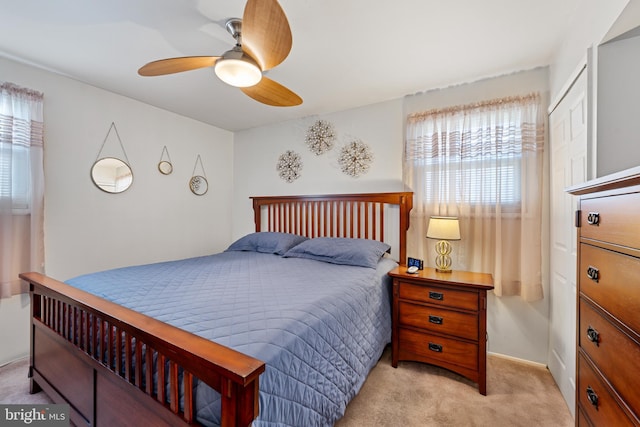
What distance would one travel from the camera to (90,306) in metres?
1.24

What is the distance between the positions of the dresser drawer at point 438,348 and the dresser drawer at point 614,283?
43.2 inches

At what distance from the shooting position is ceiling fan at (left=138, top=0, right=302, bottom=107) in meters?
1.31

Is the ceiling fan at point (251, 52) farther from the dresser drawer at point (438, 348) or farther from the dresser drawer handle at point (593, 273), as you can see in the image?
the dresser drawer at point (438, 348)

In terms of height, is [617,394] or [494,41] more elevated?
[494,41]

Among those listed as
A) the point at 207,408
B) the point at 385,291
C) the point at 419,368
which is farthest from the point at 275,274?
the point at 419,368

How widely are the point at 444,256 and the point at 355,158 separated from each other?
1395 mm

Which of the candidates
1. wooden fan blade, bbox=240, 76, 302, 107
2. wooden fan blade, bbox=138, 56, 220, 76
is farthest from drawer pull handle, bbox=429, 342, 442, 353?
wooden fan blade, bbox=138, 56, 220, 76

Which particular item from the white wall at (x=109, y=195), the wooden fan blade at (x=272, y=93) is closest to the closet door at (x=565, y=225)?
the wooden fan blade at (x=272, y=93)

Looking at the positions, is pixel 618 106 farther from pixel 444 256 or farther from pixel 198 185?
pixel 198 185

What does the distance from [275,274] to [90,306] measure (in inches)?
42.4

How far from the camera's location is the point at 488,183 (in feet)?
7.60

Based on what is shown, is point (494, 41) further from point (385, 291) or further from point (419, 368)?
point (419, 368)

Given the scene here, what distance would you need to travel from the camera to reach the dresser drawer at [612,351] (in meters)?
0.71

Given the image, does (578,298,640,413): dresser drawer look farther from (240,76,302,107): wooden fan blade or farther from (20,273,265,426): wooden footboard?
(240,76,302,107): wooden fan blade
